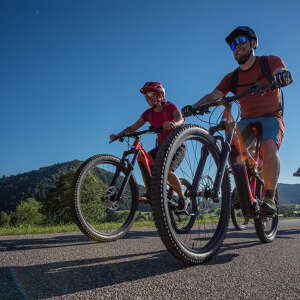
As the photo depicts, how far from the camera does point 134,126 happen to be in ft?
14.9

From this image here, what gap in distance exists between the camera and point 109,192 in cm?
355

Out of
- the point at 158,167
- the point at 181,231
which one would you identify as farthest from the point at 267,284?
the point at 181,231

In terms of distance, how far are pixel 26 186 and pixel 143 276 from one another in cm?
14630

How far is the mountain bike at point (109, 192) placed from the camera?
3.24 metres

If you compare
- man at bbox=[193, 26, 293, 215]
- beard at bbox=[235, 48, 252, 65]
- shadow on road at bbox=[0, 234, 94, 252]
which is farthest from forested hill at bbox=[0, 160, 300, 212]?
beard at bbox=[235, 48, 252, 65]

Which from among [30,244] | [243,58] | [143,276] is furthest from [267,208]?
[30,244]

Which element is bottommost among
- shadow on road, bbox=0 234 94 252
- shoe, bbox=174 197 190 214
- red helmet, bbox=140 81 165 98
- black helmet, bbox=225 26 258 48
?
shadow on road, bbox=0 234 94 252

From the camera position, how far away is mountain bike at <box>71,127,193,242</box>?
3.24 metres

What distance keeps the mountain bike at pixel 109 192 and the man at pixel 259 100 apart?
1.19m

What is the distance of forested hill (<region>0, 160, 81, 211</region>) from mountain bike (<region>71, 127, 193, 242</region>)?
96.0 metres

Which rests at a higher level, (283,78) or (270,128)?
(283,78)

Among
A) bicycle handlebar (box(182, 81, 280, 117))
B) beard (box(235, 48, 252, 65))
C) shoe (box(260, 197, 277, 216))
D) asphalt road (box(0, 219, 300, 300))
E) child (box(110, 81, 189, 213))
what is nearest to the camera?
asphalt road (box(0, 219, 300, 300))

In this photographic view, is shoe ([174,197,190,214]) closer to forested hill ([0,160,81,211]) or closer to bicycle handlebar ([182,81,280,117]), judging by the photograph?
bicycle handlebar ([182,81,280,117])

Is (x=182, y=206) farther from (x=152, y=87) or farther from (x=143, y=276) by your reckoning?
(x=143, y=276)
